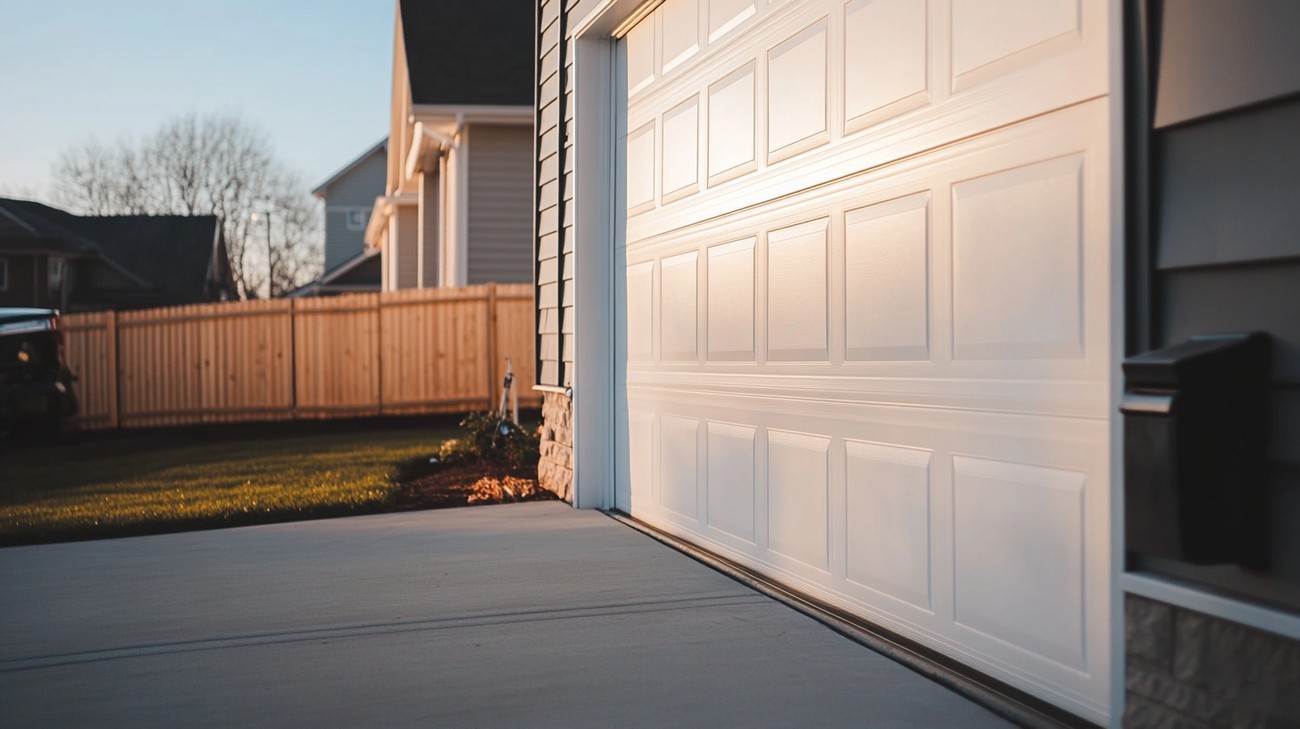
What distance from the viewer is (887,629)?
3811 millimetres

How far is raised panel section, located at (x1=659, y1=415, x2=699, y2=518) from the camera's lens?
18.8 feet

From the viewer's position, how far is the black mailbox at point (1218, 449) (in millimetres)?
2115

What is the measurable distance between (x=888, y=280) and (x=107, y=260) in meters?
33.4

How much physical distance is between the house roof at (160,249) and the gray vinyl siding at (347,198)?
3830 mm

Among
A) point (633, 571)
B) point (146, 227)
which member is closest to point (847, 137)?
point (633, 571)

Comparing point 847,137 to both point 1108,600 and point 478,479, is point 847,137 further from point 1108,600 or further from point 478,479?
point 478,479

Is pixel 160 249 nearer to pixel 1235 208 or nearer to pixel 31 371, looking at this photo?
pixel 31 371

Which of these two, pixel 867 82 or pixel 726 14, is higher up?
pixel 726 14

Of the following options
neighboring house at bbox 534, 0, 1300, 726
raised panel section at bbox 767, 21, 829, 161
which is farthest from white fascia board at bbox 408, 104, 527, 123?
raised panel section at bbox 767, 21, 829, 161

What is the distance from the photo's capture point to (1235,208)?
219 centimetres

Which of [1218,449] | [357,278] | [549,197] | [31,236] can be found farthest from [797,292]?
[31,236]

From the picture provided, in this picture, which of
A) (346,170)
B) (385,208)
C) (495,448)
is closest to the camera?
(495,448)

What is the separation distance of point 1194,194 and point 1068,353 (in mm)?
659

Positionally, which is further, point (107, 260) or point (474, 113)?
point (107, 260)
